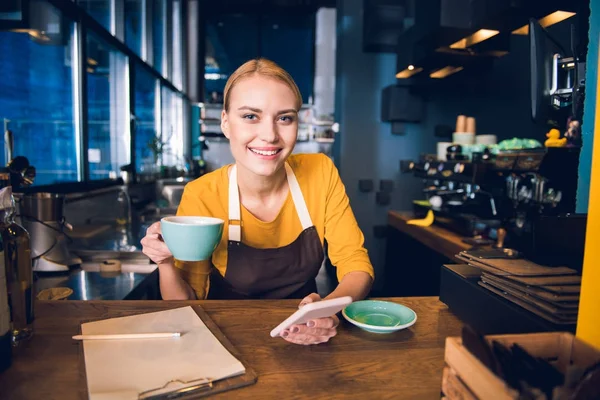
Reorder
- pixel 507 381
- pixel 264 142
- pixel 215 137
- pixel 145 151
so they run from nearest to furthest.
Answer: pixel 507 381 < pixel 264 142 < pixel 145 151 < pixel 215 137

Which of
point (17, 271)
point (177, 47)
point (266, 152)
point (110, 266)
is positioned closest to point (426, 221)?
point (266, 152)

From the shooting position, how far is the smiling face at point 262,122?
1.35 m

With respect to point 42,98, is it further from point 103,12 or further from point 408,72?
point 408,72

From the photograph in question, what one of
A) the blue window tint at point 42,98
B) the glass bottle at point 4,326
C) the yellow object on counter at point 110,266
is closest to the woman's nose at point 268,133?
the glass bottle at point 4,326

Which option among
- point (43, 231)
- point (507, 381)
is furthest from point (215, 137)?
point (507, 381)

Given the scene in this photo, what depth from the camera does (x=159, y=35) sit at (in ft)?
18.6

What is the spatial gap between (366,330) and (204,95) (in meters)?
6.38

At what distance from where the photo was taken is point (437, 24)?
106 inches

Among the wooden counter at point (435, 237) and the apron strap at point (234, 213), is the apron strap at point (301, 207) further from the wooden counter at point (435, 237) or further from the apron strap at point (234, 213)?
the wooden counter at point (435, 237)

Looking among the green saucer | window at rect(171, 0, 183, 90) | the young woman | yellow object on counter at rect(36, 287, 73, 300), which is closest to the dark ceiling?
window at rect(171, 0, 183, 90)

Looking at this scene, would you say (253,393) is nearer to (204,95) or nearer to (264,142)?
(264,142)

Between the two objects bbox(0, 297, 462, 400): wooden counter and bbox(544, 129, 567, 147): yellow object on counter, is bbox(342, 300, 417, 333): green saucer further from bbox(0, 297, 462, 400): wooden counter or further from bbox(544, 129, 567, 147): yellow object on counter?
bbox(544, 129, 567, 147): yellow object on counter

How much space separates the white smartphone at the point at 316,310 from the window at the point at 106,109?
285cm

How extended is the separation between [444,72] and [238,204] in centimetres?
270
